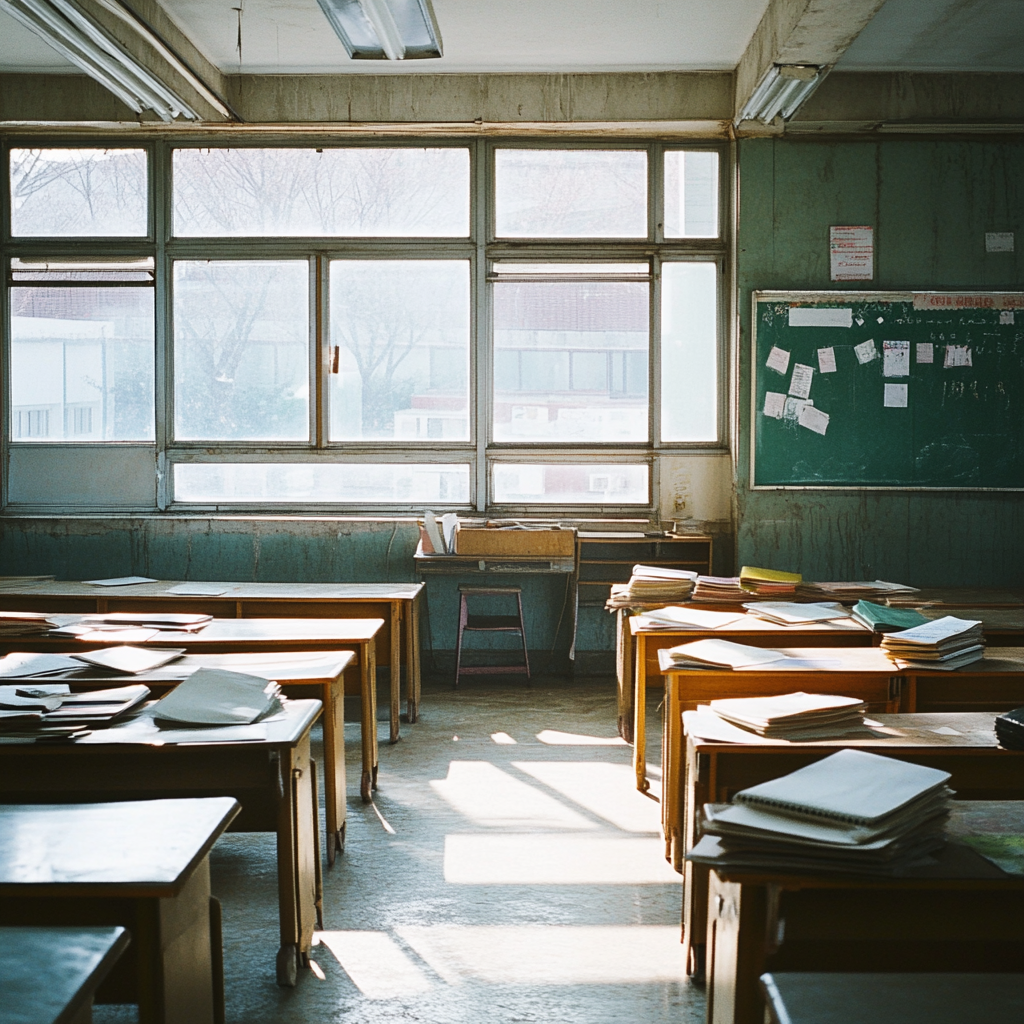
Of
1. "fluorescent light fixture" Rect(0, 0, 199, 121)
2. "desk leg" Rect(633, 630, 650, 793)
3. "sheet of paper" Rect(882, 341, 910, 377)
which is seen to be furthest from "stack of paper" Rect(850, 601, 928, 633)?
"fluorescent light fixture" Rect(0, 0, 199, 121)

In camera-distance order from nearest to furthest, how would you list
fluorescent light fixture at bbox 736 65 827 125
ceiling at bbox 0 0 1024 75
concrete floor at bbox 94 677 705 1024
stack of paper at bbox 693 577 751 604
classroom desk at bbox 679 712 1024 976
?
1. classroom desk at bbox 679 712 1024 976
2. concrete floor at bbox 94 677 705 1024
3. stack of paper at bbox 693 577 751 604
4. fluorescent light fixture at bbox 736 65 827 125
5. ceiling at bbox 0 0 1024 75

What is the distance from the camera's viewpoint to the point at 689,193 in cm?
646

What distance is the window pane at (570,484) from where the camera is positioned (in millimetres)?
6527

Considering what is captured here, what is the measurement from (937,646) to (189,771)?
7.41 feet

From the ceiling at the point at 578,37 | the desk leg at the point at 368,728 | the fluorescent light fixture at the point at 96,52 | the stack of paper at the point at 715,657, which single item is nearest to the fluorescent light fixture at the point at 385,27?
the ceiling at the point at 578,37

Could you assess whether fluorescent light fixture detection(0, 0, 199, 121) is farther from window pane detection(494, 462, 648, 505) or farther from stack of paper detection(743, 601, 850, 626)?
stack of paper detection(743, 601, 850, 626)

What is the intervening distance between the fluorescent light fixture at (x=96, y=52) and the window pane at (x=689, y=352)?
122 inches

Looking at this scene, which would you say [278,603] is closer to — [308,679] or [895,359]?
[308,679]

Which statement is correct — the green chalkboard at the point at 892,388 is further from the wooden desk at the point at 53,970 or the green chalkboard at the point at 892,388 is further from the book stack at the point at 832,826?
the wooden desk at the point at 53,970

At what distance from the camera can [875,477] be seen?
620 cm

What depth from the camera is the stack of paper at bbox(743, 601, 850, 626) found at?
393 centimetres

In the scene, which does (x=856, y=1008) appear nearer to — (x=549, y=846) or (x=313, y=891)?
(x=313, y=891)

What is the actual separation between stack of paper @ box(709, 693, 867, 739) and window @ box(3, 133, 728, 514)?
401cm

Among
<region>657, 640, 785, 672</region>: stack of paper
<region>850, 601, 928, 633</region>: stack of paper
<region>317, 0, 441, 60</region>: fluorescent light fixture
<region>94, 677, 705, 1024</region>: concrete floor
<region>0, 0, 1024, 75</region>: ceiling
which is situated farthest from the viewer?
<region>0, 0, 1024, 75</region>: ceiling
